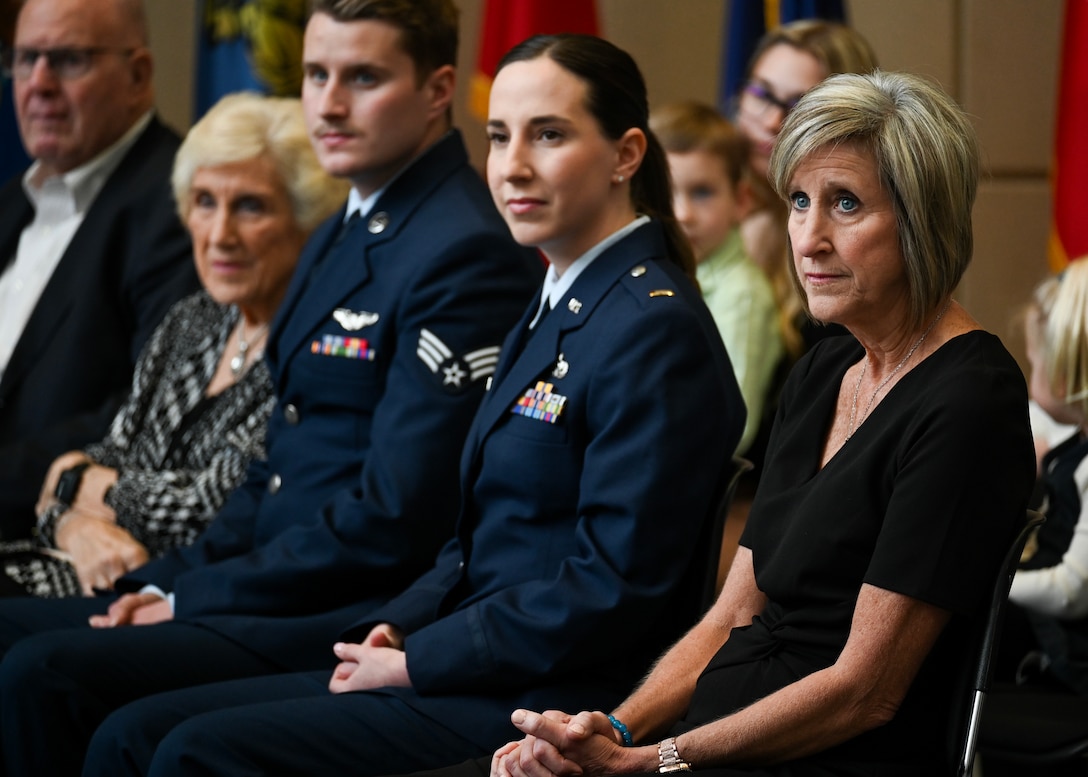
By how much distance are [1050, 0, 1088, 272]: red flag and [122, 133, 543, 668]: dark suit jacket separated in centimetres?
216

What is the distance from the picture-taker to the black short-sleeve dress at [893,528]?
58.1 inches

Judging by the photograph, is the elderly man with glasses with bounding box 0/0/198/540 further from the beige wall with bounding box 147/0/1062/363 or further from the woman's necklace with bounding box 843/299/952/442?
the beige wall with bounding box 147/0/1062/363

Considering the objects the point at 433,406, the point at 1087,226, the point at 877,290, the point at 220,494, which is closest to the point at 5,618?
the point at 220,494

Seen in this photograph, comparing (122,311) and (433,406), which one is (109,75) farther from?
(433,406)

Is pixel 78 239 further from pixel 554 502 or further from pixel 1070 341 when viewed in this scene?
pixel 1070 341

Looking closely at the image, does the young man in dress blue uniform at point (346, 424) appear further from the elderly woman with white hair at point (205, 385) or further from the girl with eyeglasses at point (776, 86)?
the girl with eyeglasses at point (776, 86)

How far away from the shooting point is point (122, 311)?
3643 mm

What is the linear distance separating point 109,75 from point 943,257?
289 centimetres

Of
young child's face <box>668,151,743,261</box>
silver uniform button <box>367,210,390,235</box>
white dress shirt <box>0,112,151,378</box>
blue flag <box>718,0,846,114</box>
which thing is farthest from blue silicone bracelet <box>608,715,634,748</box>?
blue flag <box>718,0,846,114</box>

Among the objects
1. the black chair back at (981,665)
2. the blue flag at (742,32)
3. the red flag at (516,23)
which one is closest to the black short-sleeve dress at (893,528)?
the black chair back at (981,665)

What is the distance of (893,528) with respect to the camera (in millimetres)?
1491

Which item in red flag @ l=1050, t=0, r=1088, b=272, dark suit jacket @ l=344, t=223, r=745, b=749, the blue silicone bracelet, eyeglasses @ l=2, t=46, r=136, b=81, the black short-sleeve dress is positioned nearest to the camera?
the black short-sleeve dress

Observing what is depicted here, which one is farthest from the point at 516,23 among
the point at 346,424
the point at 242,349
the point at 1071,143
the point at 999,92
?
the point at 346,424

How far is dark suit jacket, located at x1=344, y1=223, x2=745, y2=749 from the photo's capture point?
6.32 ft
